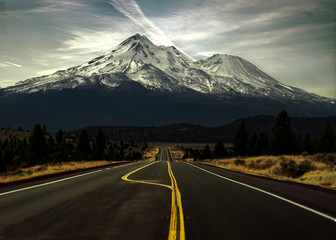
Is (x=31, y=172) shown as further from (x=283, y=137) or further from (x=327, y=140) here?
(x=327, y=140)

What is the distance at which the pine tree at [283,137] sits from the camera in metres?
78.3

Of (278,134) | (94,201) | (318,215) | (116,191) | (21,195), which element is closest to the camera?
(318,215)

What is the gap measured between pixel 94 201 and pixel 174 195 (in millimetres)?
3206

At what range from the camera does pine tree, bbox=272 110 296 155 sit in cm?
7831

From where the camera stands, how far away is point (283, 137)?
78750 mm

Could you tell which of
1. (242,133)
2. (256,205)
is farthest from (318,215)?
(242,133)

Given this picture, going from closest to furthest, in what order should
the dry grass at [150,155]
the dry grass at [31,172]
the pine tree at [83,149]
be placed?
1. the dry grass at [31,172]
2. the pine tree at [83,149]
3. the dry grass at [150,155]

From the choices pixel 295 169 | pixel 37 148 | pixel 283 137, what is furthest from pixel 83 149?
pixel 295 169

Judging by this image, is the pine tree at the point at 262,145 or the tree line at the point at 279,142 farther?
the pine tree at the point at 262,145

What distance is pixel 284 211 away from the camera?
374 inches

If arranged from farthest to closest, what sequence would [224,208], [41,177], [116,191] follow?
[41,177]
[116,191]
[224,208]

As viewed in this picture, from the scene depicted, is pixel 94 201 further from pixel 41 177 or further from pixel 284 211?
pixel 41 177

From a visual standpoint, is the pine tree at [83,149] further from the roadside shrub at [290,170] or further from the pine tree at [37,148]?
the roadside shrub at [290,170]

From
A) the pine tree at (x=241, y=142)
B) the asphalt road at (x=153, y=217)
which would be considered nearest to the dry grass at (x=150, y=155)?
the pine tree at (x=241, y=142)
